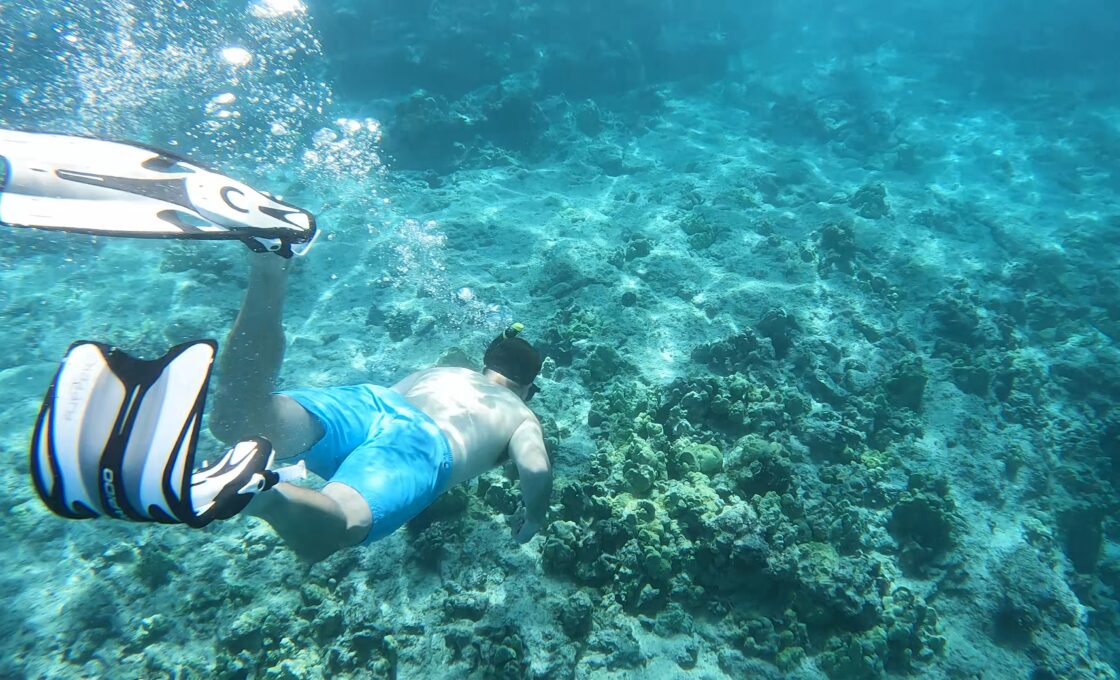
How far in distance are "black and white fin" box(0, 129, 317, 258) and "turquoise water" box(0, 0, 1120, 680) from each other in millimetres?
2905

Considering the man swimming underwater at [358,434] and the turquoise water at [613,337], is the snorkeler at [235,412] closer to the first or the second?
the man swimming underwater at [358,434]

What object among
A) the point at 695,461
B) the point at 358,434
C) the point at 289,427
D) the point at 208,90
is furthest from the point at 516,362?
the point at 208,90

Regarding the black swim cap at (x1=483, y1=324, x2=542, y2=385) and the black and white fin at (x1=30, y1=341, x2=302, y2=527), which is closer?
the black and white fin at (x1=30, y1=341, x2=302, y2=527)

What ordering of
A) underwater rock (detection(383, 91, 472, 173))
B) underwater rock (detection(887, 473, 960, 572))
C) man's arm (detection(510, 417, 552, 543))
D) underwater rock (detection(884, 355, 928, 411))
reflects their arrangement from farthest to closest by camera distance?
underwater rock (detection(383, 91, 472, 173))
underwater rock (detection(884, 355, 928, 411))
underwater rock (detection(887, 473, 960, 572))
man's arm (detection(510, 417, 552, 543))

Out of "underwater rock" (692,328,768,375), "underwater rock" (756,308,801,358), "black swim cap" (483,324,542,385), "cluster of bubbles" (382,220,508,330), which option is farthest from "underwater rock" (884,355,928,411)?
"cluster of bubbles" (382,220,508,330)

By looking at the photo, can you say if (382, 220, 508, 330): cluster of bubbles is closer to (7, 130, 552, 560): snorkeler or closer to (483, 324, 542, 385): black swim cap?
(483, 324, 542, 385): black swim cap

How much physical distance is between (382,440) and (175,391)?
1.48 metres

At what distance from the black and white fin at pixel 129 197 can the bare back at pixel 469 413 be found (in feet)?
5.07

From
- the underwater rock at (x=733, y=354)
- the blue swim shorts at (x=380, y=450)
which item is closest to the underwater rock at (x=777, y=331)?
the underwater rock at (x=733, y=354)

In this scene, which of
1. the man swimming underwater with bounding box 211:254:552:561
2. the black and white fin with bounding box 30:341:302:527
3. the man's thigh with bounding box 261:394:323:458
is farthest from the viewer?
the man's thigh with bounding box 261:394:323:458

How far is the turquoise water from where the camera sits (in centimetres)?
405

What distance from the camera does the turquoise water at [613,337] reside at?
4.05 meters

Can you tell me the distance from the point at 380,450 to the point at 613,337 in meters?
4.57

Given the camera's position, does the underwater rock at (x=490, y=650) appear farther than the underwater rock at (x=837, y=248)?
No
